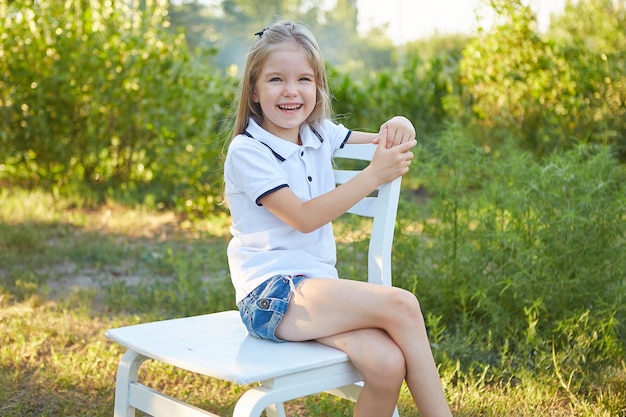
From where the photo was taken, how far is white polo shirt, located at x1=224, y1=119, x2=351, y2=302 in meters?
1.83

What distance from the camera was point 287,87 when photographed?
1915 mm

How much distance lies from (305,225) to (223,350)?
1.10 feet

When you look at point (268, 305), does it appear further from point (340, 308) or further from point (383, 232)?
point (383, 232)

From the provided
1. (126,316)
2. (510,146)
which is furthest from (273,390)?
(510,146)

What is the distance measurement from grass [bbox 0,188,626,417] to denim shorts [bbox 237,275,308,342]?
70 centimetres

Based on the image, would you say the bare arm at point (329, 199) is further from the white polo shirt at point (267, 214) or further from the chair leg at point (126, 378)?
the chair leg at point (126, 378)

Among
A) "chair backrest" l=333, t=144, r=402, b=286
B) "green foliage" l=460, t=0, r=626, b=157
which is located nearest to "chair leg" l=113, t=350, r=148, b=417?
"chair backrest" l=333, t=144, r=402, b=286

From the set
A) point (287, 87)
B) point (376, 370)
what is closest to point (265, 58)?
point (287, 87)

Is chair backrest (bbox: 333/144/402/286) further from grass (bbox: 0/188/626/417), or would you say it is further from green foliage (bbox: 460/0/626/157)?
green foliage (bbox: 460/0/626/157)

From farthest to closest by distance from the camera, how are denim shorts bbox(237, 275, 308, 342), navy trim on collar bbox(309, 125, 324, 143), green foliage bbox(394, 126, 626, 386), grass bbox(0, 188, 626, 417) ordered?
1. green foliage bbox(394, 126, 626, 386)
2. grass bbox(0, 188, 626, 417)
3. navy trim on collar bbox(309, 125, 324, 143)
4. denim shorts bbox(237, 275, 308, 342)

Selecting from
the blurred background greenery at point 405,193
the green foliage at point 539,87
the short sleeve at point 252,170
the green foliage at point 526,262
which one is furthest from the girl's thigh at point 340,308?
the green foliage at point 539,87

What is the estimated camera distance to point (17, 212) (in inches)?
206

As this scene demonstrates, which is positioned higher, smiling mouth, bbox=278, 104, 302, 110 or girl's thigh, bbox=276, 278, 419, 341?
smiling mouth, bbox=278, 104, 302, 110

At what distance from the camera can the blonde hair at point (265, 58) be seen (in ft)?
6.36
